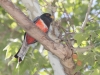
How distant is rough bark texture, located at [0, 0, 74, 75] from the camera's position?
9.20ft

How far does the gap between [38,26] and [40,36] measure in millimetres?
871

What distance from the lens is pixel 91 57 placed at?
299 centimetres

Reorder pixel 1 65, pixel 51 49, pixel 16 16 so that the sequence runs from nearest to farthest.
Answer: pixel 16 16 < pixel 51 49 < pixel 1 65

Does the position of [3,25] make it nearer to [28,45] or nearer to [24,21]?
[28,45]

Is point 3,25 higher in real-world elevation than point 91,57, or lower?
lower

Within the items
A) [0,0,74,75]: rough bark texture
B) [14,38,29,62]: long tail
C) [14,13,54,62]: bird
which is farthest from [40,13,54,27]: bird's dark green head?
[0,0,74,75]: rough bark texture

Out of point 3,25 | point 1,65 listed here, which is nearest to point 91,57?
point 1,65

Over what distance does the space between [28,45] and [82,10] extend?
2.61 meters

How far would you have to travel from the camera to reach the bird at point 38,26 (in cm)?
348

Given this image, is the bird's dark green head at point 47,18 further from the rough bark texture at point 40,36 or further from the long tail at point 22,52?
the rough bark texture at point 40,36

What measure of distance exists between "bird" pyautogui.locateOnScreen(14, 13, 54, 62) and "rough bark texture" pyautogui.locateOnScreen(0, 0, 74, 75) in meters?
0.54

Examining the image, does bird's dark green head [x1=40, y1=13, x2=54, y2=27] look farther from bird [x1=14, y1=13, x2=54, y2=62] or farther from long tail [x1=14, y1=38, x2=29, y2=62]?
long tail [x1=14, y1=38, x2=29, y2=62]

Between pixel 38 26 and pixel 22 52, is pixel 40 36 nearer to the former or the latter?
pixel 22 52

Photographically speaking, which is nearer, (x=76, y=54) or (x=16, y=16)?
(x=16, y=16)
